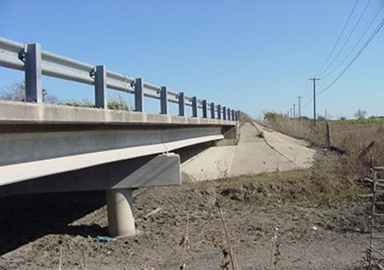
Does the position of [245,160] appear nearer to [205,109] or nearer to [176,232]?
[205,109]

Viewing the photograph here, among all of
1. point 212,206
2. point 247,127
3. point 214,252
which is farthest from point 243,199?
point 247,127

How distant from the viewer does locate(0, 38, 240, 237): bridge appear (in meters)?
6.24

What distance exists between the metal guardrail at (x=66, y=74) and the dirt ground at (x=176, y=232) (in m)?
2.81

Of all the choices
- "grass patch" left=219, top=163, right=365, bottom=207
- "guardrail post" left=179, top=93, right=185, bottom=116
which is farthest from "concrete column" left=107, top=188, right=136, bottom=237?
"guardrail post" left=179, top=93, right=185, bottom=116

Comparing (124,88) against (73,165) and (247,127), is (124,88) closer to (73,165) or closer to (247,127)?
(73,165)

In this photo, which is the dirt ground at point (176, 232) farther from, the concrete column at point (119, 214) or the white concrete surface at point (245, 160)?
the white concrete surface at point (245, 160)

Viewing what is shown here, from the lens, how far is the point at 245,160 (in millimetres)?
23484

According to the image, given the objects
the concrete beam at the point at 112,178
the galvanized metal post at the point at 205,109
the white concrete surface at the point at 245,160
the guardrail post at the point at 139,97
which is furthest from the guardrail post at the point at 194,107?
the guardrail post at the point at 139,97

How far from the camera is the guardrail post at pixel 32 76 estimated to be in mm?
6270

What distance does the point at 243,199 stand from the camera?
15.3m

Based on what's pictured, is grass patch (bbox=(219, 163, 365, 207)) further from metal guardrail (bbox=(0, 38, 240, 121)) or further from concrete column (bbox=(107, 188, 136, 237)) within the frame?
concrete column (bbox=(107, 188, 136, 237))

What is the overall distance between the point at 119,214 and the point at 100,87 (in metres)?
3.63

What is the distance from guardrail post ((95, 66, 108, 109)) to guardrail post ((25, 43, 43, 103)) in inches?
90.7

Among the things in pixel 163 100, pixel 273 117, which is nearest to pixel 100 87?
pixel 163 100
